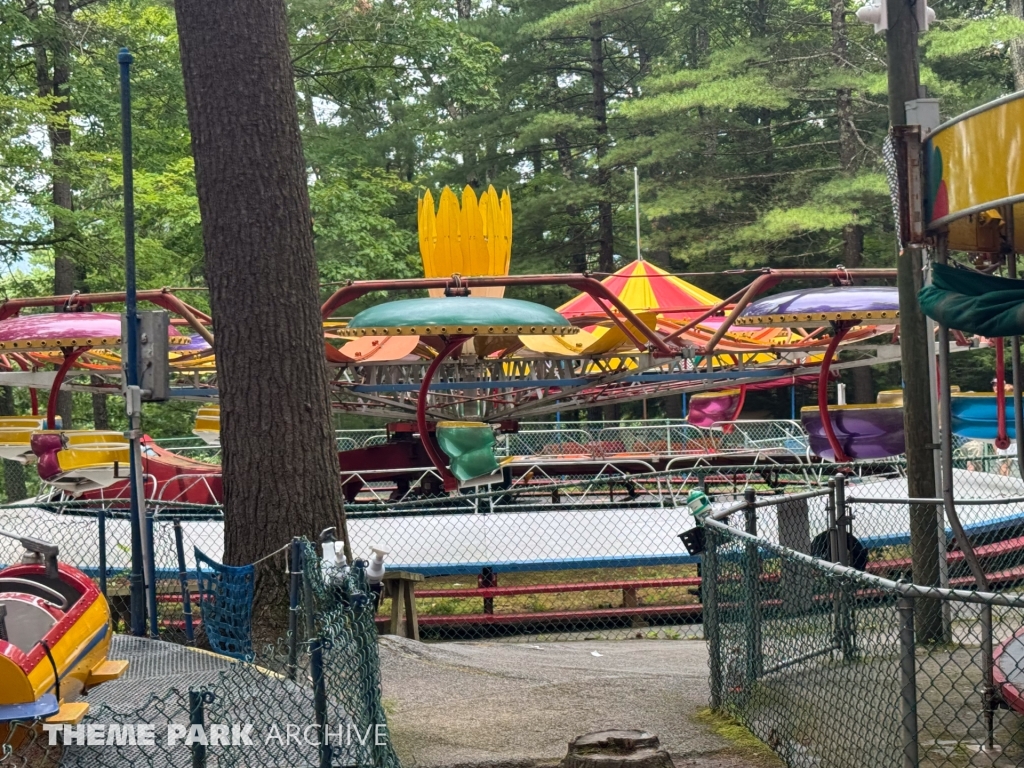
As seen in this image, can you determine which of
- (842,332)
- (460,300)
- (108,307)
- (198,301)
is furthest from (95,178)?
(842,332)

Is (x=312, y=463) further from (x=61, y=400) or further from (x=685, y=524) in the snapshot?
(x=61, y=400)

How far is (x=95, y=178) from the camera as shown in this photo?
20.4 meters

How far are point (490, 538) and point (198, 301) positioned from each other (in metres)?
13.4

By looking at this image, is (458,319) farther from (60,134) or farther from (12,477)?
(12,477)

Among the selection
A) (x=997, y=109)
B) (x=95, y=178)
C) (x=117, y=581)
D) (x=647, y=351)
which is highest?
(x=95, y=178)

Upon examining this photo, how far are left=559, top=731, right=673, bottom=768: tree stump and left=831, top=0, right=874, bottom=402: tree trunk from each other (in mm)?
22906

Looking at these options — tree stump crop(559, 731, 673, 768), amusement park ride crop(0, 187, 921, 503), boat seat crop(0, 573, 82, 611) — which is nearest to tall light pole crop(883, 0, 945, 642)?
tree stump crop(559, 731, 673, 768)

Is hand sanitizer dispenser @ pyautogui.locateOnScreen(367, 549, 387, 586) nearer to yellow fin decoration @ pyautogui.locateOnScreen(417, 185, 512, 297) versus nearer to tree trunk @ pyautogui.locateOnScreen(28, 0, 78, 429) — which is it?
yellow fin decoration @ pyautogui.locateOnScreen(417, 185, 512, 297)

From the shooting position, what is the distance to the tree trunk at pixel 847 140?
88.6ft

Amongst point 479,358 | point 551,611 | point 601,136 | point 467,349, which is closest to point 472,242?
point 467,349

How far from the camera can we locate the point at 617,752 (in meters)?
5.14

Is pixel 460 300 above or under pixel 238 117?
under

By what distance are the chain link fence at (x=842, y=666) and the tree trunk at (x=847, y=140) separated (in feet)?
65.8

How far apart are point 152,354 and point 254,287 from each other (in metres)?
1.23
